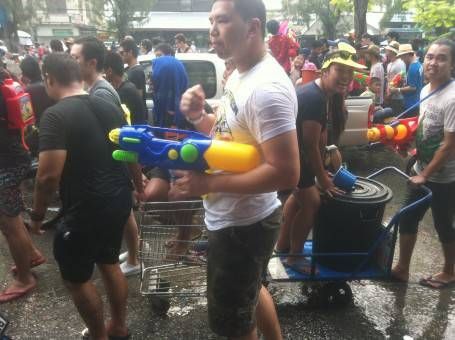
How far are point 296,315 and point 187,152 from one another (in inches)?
79.6

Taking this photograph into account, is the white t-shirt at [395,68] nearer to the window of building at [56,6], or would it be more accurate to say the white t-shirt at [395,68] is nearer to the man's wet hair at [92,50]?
the man's wet hair at [92,50]

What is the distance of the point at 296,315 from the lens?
314 cm

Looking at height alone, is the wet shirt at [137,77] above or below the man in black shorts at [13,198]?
above

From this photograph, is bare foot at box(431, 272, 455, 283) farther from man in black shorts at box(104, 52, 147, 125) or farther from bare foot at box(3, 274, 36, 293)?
man in black shorts at box(104, 52, 147, 125)

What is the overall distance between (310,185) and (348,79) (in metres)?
0.83

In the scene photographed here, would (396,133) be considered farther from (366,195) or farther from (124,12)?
(124,12)

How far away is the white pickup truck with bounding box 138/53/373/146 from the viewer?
245 inches

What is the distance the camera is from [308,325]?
3.03 metres

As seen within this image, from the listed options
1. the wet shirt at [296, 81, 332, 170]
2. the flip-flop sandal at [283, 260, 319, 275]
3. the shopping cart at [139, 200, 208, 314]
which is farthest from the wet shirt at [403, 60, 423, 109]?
the shopping cart at [139, 200, 208, 314]

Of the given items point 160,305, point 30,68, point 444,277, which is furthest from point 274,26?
point 160,305

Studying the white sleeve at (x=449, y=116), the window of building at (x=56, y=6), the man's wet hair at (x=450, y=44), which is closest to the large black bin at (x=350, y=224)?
the white sleeve at (x=449, y=116)

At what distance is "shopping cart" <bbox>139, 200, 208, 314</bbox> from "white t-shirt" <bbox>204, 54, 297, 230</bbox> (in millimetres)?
931

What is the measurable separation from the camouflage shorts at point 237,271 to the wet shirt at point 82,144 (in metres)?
0.85

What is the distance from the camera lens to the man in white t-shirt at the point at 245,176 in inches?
63.9
